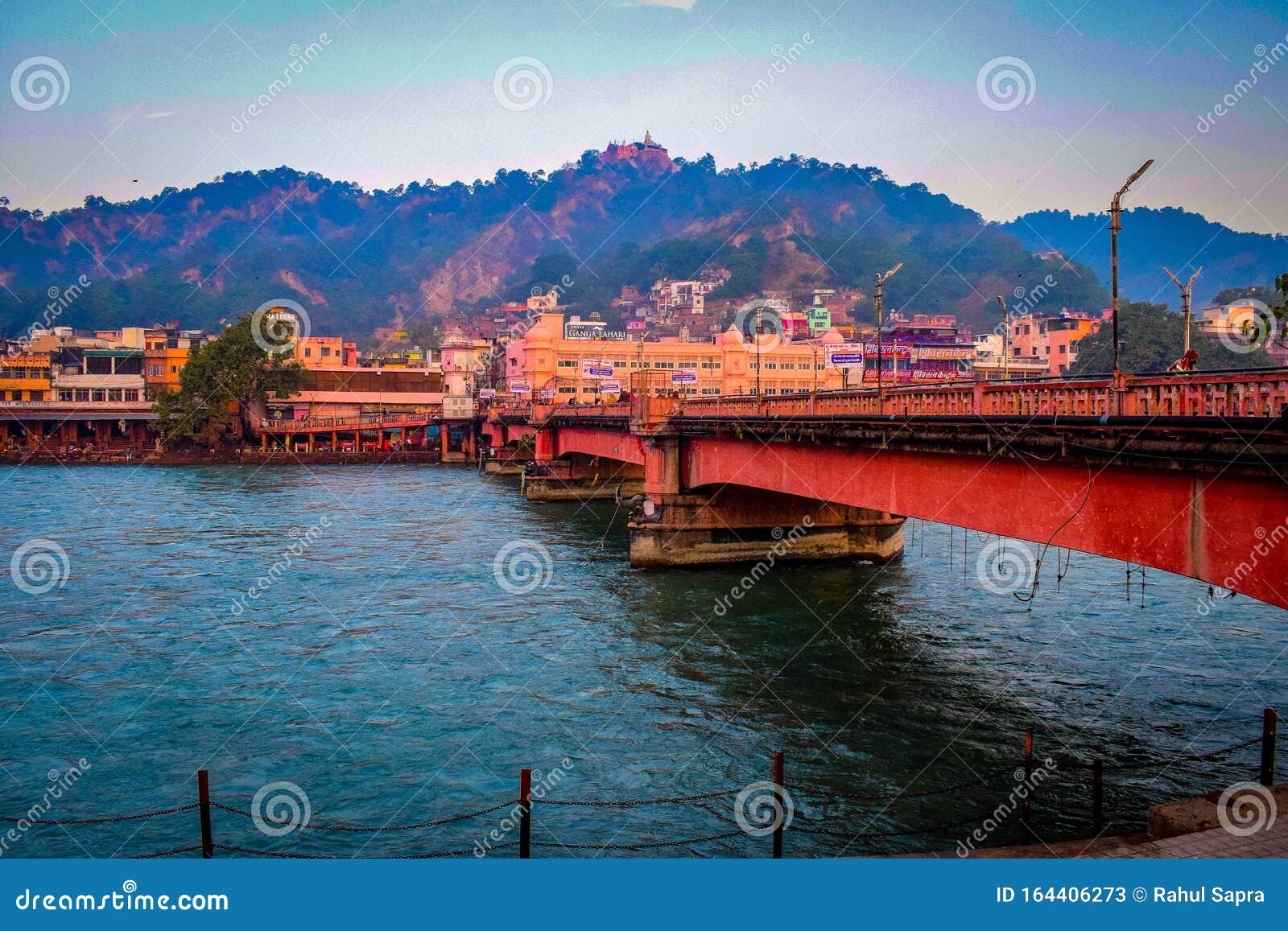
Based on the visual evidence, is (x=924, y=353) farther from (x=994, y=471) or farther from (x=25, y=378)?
(x=994, y=471)

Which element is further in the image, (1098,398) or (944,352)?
(944,352)

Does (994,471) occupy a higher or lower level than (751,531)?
higher

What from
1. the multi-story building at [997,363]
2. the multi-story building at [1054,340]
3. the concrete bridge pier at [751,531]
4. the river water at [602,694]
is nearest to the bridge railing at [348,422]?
the multi-story building at [997,363]

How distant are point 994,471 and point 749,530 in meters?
20.0

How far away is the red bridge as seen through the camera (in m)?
14.0

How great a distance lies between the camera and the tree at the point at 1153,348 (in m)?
102

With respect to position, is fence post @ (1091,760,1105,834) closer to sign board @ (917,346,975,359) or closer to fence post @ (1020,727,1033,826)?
fence post @ (1020,727,1033,826)

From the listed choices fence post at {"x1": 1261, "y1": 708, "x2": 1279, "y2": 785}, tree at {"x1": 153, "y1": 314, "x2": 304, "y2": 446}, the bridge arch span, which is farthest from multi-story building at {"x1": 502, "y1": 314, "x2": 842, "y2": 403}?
fence post at {"x1": 1261, "y1": 708, "x2": 1279, "y2": 785}

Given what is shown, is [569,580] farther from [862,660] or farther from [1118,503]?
[1118,503]

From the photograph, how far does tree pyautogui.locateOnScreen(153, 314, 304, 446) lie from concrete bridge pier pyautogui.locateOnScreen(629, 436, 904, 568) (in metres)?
75.2

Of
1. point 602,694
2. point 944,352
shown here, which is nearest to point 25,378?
point 602,694

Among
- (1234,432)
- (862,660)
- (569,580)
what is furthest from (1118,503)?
(569,580)

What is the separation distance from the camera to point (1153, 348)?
102812 mm

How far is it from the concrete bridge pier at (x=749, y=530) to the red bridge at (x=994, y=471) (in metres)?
0.07
